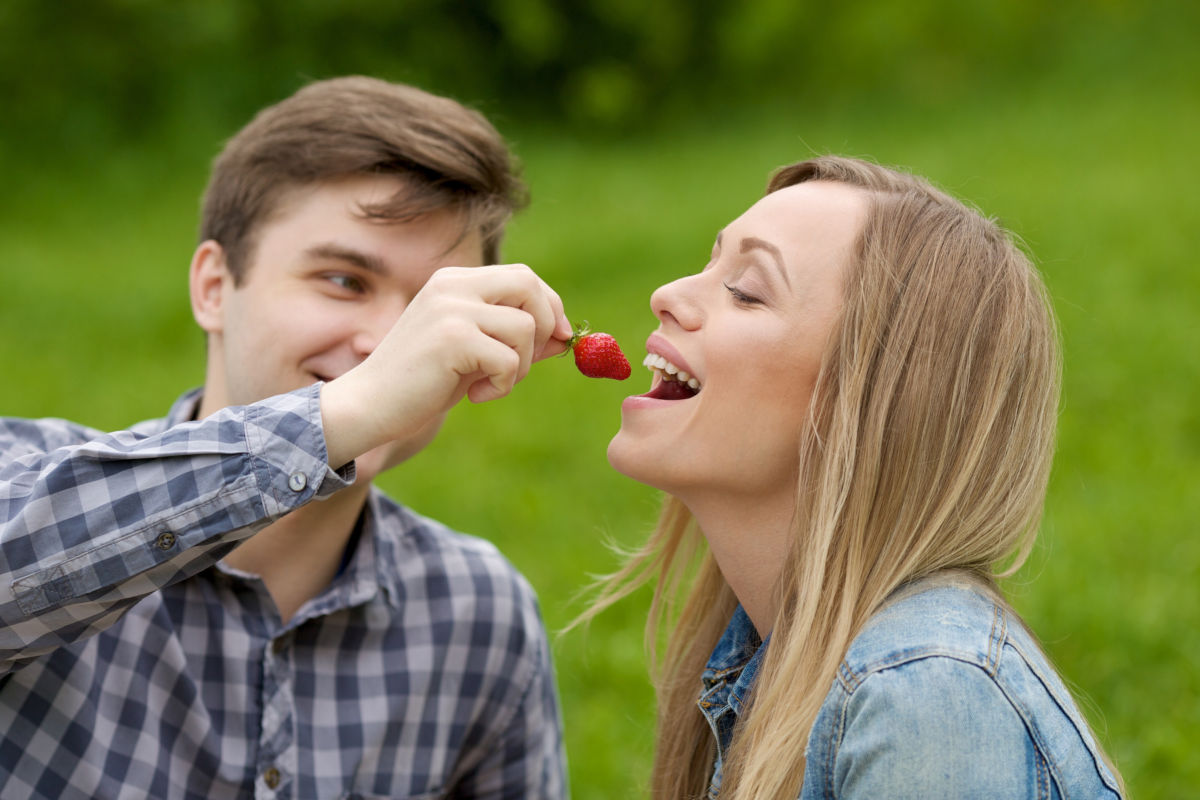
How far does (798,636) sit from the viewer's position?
7.08 ft

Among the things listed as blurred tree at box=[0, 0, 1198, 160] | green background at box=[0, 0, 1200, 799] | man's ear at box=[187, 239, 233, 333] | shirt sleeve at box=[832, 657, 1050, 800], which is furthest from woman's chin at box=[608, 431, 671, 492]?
blurred tree at box=[0, 0, 1198, 160]

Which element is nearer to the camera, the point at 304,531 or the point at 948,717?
the point at 948,717

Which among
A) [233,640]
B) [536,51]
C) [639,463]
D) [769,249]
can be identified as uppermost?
[769,249]

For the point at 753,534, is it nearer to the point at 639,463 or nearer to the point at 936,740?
the point at 639,463

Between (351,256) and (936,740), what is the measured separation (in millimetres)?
1687

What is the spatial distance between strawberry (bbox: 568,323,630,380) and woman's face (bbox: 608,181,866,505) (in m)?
0.16

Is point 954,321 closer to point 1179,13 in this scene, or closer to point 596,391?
point 596,391

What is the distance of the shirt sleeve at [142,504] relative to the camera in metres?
2.02

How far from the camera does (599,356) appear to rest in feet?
8.42

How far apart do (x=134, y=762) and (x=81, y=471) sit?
85 cm

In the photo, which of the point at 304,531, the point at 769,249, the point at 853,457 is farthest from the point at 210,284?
the point at 853,457

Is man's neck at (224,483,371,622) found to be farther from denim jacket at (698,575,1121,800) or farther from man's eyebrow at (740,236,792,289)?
denim jacket at (698,575,1121,800)

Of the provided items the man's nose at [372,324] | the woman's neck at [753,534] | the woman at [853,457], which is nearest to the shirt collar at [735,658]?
the woman at [853,457]

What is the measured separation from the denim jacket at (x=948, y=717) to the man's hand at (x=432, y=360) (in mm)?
753
